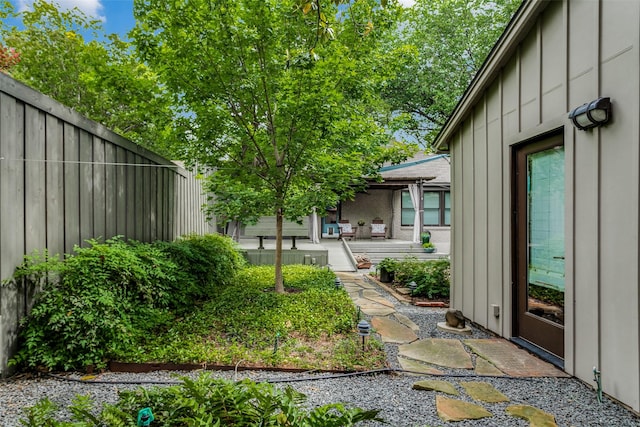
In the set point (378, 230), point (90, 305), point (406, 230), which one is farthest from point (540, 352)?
point (406, 230)

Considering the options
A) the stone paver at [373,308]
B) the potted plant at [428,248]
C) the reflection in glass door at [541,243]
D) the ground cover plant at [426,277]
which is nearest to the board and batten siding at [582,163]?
the reflection in glass door at [541,243]

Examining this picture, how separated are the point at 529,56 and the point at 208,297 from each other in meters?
5.23

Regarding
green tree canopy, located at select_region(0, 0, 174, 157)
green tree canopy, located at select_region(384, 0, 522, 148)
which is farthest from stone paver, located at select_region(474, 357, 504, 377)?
green tree canopy, located at select_region(384, 0, 522, 148)

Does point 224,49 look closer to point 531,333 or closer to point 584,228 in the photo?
point 584,228

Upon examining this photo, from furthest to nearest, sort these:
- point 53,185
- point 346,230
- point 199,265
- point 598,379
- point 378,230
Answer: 1. point 378,230
2. point 346,230
3. point 199,265
4. point 53,185
5. point 598,379

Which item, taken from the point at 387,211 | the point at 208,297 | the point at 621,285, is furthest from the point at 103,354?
the point at 387,211

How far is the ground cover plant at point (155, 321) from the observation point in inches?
113

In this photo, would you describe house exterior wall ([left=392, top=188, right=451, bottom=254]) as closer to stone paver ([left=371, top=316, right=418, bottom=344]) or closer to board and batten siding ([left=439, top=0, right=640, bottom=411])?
stone paver ([left=371, top=316, right=418, bottom=344])

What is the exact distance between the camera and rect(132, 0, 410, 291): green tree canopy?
15.0 feet

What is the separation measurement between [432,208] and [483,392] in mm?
13673

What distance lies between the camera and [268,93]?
5.09 meters

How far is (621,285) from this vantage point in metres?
2.51

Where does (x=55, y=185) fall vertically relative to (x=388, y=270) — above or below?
above

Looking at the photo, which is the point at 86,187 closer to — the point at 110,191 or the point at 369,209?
the point at 110,191
